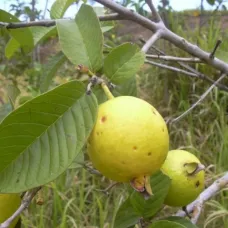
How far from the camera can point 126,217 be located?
30.8 inches

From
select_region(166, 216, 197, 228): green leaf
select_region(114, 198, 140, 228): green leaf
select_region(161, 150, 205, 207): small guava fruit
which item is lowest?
select_region(114, 198, 140, 228): green leaf

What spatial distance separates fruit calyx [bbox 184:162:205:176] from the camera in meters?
0.71

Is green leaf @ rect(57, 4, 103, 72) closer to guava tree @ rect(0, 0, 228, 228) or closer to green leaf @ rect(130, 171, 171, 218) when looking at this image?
guava tree @ rect(0, 0, 228, 228)

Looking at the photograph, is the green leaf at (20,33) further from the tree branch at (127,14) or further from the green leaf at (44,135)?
the green leaf at (44,135)

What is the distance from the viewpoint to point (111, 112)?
1.67 feet

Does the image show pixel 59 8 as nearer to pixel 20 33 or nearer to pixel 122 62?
pixel 20 33

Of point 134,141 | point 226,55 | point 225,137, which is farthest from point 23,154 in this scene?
point 225,137

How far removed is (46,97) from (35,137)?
5 centimetres

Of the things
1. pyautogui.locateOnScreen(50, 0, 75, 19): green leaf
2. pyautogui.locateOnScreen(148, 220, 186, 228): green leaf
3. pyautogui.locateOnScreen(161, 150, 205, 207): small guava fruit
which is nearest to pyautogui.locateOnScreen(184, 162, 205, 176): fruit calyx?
pyautogui.locateOnScreen(161, 150, 205, 207): small guava fruit

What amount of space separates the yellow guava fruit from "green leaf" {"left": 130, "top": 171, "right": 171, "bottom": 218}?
178 mm

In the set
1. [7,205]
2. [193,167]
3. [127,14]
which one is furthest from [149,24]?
[7,205]

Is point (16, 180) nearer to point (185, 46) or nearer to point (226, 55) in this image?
point (185, 46)

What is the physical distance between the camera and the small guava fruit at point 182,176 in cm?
71

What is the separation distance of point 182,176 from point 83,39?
274 millimetres
